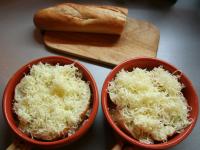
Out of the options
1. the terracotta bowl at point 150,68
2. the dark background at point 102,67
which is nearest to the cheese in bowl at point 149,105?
the terracotta bowl at point 150,68

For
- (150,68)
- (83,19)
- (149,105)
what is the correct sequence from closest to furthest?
(149,105) → (150,68) → (83,19)

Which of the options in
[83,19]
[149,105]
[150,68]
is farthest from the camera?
[83,19]

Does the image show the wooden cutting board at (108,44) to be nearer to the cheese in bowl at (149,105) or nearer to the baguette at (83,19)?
the baguette at (83,19)

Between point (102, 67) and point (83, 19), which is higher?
point (83, 19)

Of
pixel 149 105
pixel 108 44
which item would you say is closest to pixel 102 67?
pixel 108 44

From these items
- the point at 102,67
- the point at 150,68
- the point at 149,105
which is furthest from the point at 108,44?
the point at 149,105

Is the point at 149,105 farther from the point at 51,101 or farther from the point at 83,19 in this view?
the point at 83,19

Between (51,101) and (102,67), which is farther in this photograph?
(102,67)

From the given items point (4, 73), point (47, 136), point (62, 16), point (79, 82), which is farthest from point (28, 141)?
point (62, 16)
